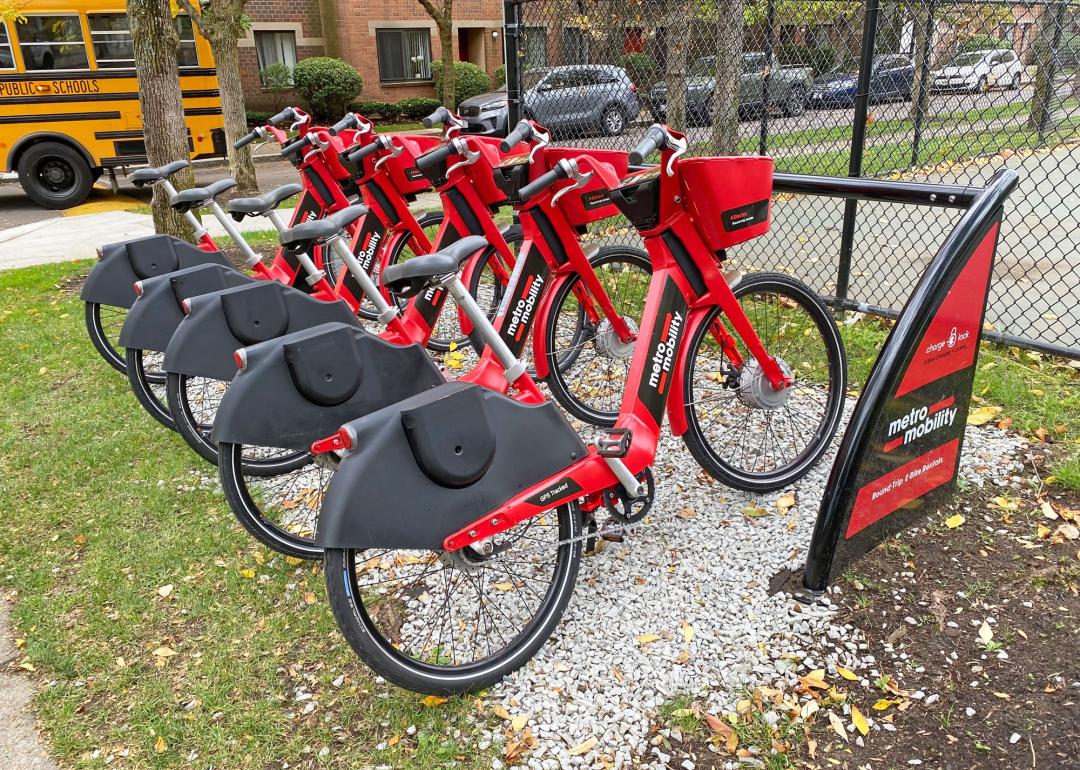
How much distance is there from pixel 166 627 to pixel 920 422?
8.84 feet

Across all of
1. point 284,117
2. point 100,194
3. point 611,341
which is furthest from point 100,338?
point 100,194

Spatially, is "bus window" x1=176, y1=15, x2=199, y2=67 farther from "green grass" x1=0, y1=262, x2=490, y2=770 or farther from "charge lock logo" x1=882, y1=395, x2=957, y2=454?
"charge lock logo" x1=882, y1=395, x2=957, y2=454

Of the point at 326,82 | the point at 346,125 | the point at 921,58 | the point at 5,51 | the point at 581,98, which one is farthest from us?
the point at 326,82

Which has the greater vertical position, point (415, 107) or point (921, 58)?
point (921, 58)

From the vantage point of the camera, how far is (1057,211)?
7324 millimetres

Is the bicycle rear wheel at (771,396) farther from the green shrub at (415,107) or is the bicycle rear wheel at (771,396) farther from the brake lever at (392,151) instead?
the green shrub at (415,107)

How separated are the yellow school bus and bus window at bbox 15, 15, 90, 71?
0.04ft

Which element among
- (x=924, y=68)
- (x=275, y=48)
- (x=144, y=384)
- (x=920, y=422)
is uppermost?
(x=275, y=48)

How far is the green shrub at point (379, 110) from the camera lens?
22.5 meters

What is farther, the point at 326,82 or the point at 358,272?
the point at 326,82

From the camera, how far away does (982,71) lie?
14.3 ft

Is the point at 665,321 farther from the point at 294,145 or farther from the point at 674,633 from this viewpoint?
the point at 294,145

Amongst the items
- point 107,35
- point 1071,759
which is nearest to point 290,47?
point 107,35

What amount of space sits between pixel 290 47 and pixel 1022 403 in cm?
2366
